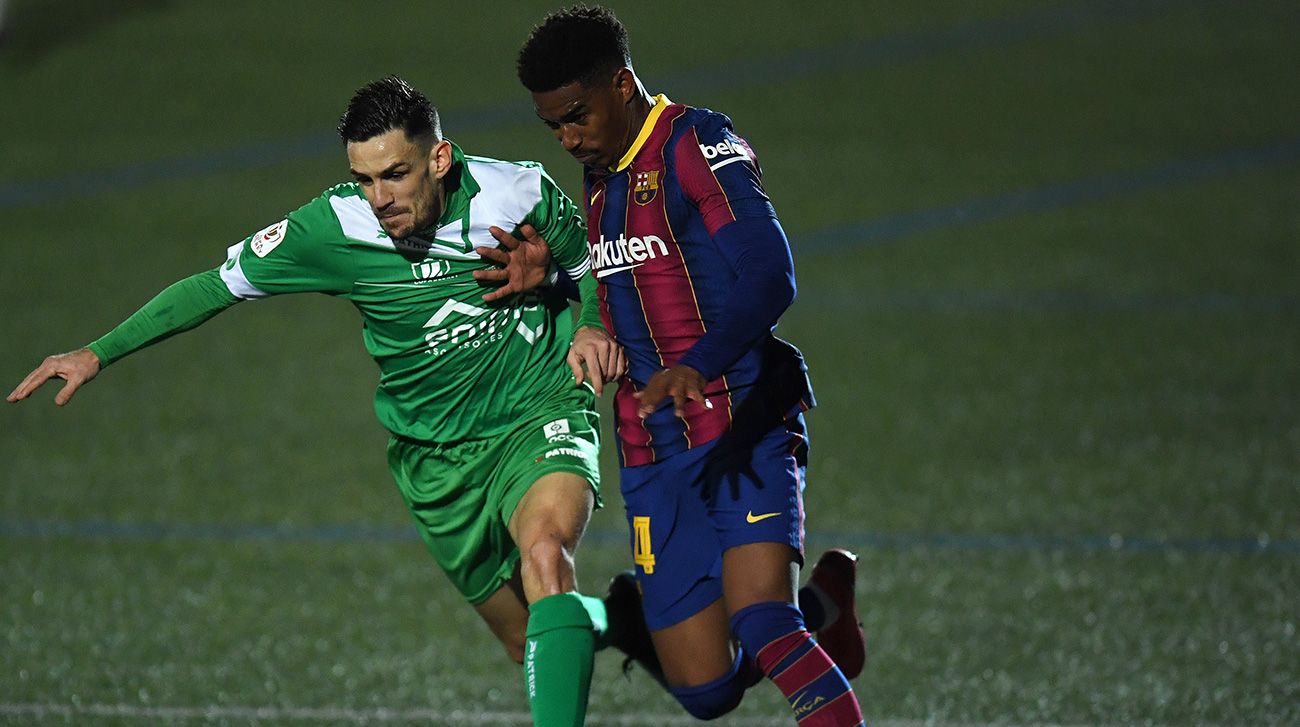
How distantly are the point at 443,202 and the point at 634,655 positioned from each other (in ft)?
5.09

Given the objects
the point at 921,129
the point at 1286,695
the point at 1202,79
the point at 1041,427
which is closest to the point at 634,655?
the point at 1286,695

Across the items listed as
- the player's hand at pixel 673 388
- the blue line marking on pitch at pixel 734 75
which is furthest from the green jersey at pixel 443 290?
the blue line marking on pitch at pixel 734 75

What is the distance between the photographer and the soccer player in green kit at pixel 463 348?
4.63 meters

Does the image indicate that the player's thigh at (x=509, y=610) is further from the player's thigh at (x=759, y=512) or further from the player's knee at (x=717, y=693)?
the player's thigh at (x=759, y=512)

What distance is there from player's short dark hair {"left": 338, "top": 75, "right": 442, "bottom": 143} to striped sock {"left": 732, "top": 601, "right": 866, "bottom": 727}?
5.13 feet

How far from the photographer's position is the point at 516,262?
4.98m

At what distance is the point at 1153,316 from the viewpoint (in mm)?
11164

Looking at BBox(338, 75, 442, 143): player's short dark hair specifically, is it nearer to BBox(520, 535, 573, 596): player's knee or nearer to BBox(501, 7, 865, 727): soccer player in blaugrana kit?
BBox(501, 7, 865, 727): soccer player in blaugrana kit

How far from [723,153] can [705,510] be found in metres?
0.99

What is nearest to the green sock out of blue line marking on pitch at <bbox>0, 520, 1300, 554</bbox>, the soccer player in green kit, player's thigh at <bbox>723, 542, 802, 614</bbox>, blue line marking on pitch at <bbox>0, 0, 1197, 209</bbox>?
the soccer player in green kit

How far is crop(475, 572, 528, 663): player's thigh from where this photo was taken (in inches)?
209

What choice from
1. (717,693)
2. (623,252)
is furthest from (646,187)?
(717,693)

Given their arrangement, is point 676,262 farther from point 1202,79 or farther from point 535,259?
point 1202,79

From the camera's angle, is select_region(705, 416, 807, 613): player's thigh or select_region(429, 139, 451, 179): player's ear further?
select_region(429, 139, 451, 179): player's ear
